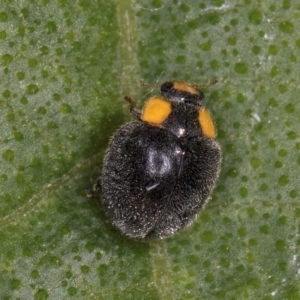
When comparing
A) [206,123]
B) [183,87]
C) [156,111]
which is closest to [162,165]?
[156,111]

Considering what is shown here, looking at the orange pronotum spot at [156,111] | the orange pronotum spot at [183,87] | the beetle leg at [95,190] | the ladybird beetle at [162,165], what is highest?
the orange pronotum spot at [183,87]

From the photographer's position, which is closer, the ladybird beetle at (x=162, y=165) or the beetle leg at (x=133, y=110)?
the ladybird beetle at (x=162, y=165)

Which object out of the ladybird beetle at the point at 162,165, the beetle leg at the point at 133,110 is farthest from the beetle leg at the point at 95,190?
the beetle leg at the point at 133,110

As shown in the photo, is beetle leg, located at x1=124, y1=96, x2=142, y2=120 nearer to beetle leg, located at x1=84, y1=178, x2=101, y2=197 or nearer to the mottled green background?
the mottled green background

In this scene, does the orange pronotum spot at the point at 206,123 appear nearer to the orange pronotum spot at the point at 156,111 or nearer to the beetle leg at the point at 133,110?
the orange pronotum spot at the point at 156,111

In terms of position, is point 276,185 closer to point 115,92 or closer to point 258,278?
point 258,278
